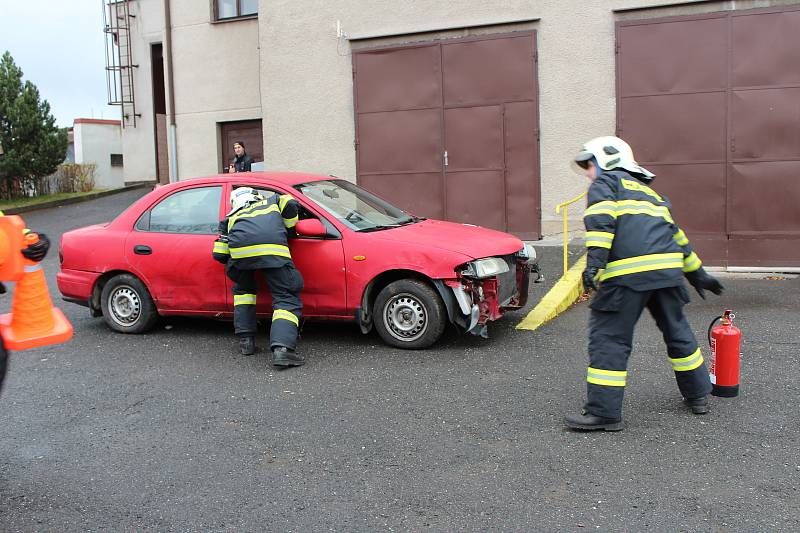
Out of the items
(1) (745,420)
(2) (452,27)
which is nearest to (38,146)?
(2) (452,27)

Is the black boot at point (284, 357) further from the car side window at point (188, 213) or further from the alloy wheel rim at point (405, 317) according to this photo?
the car side window at point (188, 213)

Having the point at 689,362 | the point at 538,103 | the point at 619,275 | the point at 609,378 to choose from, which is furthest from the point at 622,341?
the point at 538,103

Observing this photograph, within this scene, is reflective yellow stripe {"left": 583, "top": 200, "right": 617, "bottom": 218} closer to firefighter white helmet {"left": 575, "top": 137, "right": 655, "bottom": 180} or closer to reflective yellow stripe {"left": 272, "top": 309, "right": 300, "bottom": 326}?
firefighter white helmet {"left": 575, "top": 137, "right": 655, "bottom": 180}

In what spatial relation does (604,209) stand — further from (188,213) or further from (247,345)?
(188,213)

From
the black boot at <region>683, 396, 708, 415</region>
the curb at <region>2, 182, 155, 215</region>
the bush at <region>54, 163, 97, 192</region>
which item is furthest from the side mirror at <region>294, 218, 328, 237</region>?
the bush at <region>54, 163, 97, 192</region>

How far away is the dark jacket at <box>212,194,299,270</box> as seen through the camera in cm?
657

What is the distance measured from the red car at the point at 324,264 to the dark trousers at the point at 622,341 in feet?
5.86

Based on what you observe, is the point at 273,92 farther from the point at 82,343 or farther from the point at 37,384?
the point at 37,384

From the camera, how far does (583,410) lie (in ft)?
17.1

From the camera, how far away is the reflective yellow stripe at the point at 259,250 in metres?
6.56

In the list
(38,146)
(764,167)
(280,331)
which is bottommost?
(280,331)

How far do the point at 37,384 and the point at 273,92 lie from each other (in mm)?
8221

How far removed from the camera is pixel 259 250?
6.56 metres

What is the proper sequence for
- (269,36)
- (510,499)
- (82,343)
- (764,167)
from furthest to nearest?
1. (269,36)
2. (764,167)
3. (82,343)
4. (510,499)
